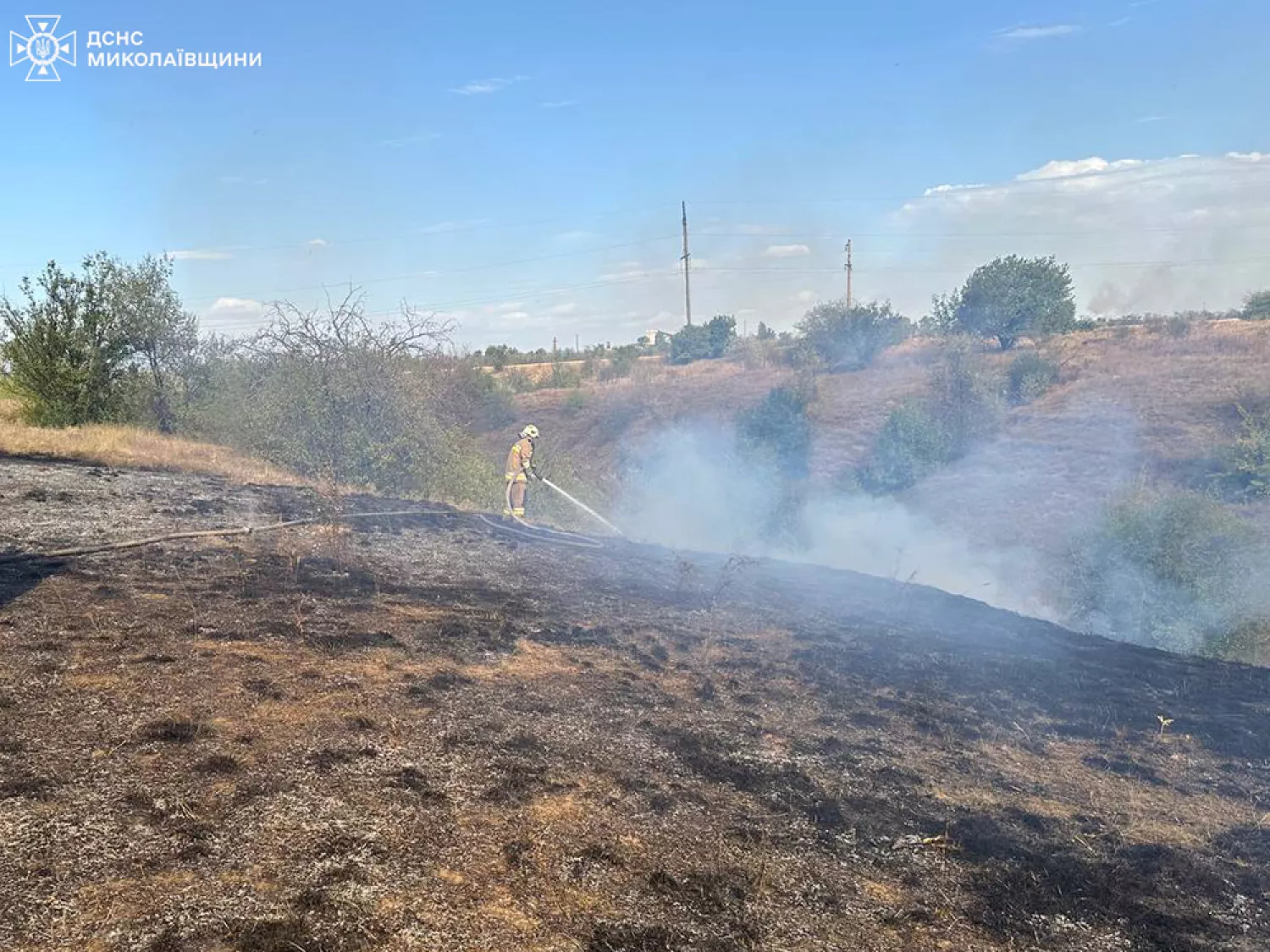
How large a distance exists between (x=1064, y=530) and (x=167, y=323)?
67.8 feet

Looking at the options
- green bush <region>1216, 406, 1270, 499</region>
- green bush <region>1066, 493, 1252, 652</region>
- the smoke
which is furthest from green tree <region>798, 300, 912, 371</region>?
green bush <region>1066, 493, 1252, 652</region>

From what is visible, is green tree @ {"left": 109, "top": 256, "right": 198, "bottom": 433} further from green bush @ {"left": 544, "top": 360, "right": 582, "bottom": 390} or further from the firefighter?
green bush @ {"left": 544, "top": 360, "right": 582, "bottom": 390}

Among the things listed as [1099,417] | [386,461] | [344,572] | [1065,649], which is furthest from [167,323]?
[1099,417]

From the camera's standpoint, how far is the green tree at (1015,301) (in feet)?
101

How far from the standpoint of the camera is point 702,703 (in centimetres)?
599

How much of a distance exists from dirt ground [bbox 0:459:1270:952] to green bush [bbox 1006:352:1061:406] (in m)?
17.6

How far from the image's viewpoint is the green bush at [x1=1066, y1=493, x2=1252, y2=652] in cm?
1116

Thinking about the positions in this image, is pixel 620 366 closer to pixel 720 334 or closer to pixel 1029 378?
pixel 720 334

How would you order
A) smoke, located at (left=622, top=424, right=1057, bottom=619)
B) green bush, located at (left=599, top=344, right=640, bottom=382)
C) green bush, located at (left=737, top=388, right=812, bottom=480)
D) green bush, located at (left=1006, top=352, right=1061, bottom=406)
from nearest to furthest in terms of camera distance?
1. smoke, located at (left=622, top=424, right=1057, bottom=619)
2. green bush, located at (left=737, top=388, right=812, bottom=480)
3. green bush, located at (left=1006, top=352, right=1061, bottom=406)
4. green bush, located at (left=599, top=344, right=640, bottom=382)

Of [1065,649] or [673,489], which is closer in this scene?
[1065,649]

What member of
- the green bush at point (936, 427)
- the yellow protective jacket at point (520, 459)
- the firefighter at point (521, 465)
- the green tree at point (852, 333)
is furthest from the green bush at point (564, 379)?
the yellow protective jacket at point (520, 459)

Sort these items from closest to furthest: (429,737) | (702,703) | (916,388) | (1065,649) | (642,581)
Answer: (429,737) → (702,703) → (1065,649) → (642,581) → (916,388)

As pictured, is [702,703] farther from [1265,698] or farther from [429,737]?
[1265,698]

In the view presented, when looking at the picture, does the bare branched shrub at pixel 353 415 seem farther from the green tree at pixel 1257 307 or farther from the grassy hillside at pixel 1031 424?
the green tree at pixel 1257 307
